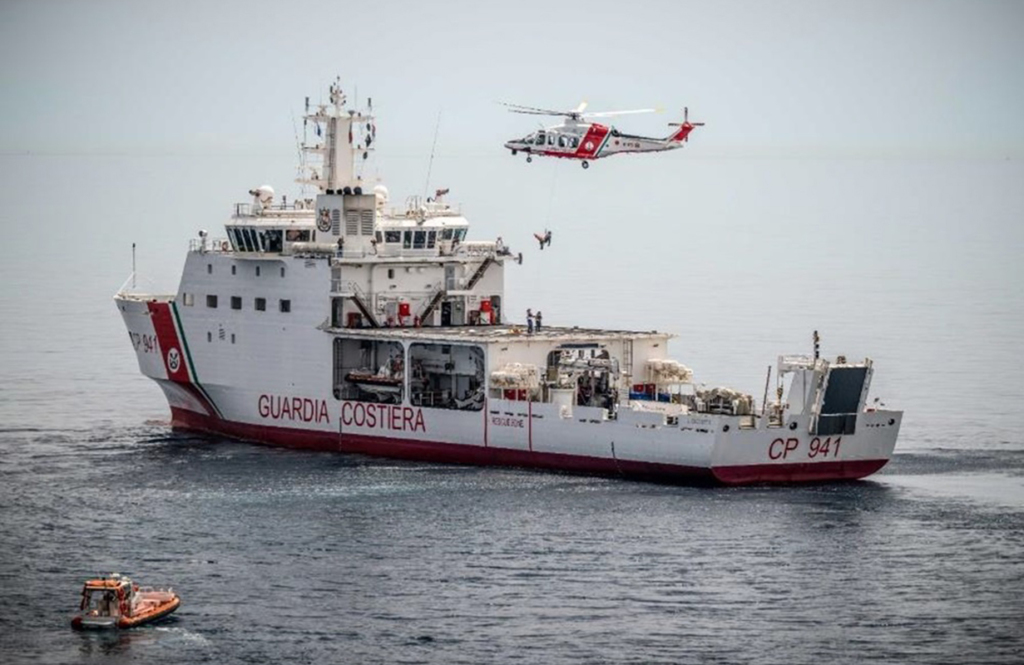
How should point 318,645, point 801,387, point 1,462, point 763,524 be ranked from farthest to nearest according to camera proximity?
1. point 1,462
2. point 801,387
3. point 763,524
4. point 318,645

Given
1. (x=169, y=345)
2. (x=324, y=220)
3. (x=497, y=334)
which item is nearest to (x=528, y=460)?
(x=497, y=334)

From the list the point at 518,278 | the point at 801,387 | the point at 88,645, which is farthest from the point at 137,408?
the point at 518,278

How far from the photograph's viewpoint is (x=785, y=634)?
45.1 metres

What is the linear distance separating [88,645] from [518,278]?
79.9 metres

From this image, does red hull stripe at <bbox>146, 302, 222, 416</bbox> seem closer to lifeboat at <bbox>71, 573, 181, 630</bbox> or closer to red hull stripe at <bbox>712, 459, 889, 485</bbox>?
red hull stripe at <bbox>712, 459, 889, 485</bbox>

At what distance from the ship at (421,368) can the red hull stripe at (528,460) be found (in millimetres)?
48

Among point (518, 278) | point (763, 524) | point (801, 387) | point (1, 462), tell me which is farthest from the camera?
point (518, 278)

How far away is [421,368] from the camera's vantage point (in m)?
63.9

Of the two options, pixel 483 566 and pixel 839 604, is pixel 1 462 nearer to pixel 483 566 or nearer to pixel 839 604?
pixel 483 566

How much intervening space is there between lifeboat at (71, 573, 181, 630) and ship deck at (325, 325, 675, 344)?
1735cm

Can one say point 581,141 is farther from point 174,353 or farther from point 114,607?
point 114,607

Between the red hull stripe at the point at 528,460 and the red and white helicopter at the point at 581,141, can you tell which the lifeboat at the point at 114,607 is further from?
the red and white helicopter at the point at 581,141

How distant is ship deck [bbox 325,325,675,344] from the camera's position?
62031 millimetres

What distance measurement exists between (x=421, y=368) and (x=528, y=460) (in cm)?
471
